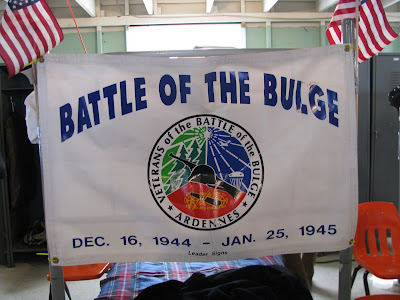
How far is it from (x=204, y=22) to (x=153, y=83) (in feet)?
14.0

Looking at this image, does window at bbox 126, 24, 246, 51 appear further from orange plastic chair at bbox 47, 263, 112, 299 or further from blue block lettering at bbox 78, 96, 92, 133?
blue block lettering at bbox 78, 96, 92, 133

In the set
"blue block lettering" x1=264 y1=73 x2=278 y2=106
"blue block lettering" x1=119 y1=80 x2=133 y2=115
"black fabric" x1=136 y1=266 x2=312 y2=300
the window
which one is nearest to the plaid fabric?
"black fabric" x1=136 y1=266 x2=312 y2=300

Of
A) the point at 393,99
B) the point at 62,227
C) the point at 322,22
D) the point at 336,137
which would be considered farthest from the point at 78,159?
the point at 322,22

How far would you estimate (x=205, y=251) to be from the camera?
1536 mm

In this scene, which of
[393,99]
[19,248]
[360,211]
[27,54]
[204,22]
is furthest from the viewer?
[204,22]

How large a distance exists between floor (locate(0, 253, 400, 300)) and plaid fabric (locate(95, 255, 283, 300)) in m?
0.99

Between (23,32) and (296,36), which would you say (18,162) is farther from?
(296,36)

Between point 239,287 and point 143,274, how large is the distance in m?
0.76

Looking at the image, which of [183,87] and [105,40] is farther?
[105,40]

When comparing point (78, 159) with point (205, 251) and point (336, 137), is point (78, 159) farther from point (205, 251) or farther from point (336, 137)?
point (336, 137)

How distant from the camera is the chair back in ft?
8.98

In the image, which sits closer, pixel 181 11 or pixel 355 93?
pixel 355 93

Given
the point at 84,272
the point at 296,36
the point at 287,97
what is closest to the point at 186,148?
the point at 287,97

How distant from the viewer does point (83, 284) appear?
3.38 meters
